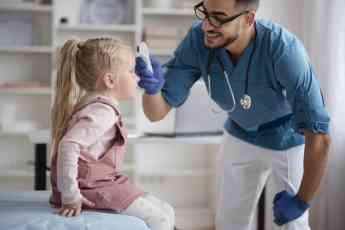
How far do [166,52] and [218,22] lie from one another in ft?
6.16

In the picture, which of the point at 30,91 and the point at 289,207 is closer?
the point at 289,207

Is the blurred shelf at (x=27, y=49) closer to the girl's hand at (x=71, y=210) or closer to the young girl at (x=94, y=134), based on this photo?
the young girl at (x=94, y=134)

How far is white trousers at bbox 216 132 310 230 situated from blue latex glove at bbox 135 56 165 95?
35 cm

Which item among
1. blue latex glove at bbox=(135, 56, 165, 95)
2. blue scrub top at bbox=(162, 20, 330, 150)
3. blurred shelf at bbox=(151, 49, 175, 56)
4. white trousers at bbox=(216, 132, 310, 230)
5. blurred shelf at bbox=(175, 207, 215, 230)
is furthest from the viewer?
blurred shelf at bbox=(175, 207, 215, 230)

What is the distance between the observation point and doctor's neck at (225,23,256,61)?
1695 mm

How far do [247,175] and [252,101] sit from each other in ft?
0.93

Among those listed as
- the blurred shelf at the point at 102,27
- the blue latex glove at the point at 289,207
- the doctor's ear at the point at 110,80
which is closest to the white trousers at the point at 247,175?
the blue latex glove at the point at 289,207

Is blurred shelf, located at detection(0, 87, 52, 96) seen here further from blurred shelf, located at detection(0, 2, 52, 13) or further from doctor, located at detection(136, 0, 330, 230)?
doctor, located at detection(136, 0, 330, 230)

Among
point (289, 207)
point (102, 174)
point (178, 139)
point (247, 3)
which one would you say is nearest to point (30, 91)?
point (178, 139)

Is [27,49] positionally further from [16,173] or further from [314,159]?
[314,159]

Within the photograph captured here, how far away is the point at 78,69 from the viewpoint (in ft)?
5.33

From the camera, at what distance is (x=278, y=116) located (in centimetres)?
179

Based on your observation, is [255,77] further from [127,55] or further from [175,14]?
[175,14]

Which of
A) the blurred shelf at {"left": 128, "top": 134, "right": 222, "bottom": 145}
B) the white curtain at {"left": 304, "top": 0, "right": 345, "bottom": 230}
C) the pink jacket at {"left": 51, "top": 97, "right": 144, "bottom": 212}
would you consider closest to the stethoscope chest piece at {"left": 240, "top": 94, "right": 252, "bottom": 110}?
the pink jacket at {"left": 51, "top": 97, "right": 144, "bottom": 212}
